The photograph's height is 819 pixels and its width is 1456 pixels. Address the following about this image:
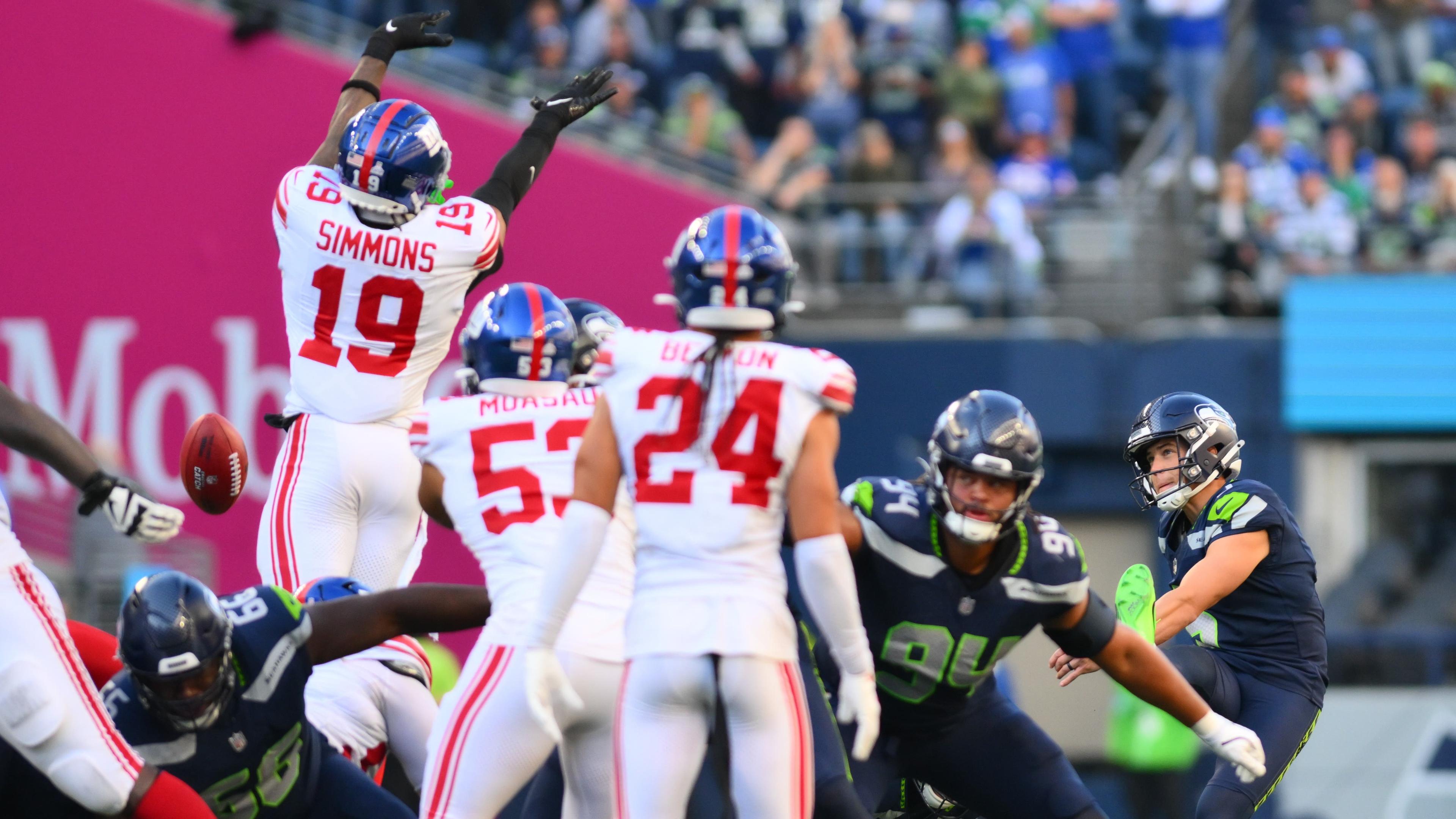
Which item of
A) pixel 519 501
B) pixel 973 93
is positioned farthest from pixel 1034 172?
pixel 519 501

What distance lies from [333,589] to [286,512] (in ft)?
2.81

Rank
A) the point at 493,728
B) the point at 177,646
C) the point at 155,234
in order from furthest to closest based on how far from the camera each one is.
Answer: the point at 155,234
the point at 493,728
the point at 177,646

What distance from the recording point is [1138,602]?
6355mm

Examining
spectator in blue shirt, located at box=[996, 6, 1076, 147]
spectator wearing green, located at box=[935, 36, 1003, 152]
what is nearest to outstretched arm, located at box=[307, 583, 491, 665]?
spectator wearing green, located at box=[935, 36, 1003, 152]

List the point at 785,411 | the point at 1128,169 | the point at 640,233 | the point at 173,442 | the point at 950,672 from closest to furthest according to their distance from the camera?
the point at 785,411
the point at 950,672
the point at 173,442
the point at 640,233
the point at 1128,169

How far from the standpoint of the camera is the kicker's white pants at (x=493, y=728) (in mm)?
5359

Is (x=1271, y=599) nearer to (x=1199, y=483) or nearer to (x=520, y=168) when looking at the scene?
(x=1199, y=483)

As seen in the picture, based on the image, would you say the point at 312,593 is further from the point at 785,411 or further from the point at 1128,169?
the point at 1128,169

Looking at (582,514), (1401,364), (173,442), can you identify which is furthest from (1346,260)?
(582,514)

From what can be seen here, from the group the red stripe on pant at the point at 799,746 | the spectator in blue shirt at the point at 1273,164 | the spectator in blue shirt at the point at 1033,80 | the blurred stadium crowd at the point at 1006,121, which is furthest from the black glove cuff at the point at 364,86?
the spectator in blue shirt at the point at 1273,164

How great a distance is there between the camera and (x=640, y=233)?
46.5 feet

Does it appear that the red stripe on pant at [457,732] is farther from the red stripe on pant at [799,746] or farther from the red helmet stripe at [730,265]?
the red helmet stripe at [730,265]

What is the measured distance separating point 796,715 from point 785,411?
2.70 ft

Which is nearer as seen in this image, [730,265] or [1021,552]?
[730,265]
